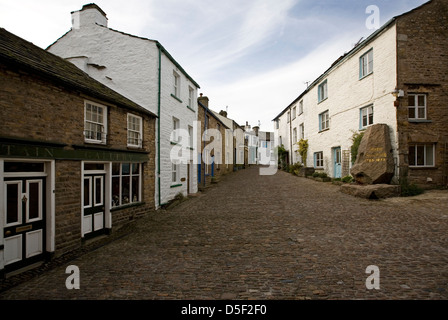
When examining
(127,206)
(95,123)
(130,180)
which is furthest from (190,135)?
(95,123)

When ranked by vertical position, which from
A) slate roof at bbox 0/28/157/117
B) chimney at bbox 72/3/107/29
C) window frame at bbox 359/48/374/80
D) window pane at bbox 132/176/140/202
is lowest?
window pane at bbox 132/176/140/202

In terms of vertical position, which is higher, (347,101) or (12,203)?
(347,101)

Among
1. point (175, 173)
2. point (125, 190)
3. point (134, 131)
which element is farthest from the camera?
point (175, 173)

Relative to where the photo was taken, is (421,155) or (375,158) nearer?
(375,158)

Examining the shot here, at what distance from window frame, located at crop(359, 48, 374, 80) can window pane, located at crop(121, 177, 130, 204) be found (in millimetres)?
14555

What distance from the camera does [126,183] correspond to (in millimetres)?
8977

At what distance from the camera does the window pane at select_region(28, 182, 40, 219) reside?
219 inches

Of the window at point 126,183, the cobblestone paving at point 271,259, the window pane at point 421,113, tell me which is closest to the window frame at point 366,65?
the window pane at point 421,113

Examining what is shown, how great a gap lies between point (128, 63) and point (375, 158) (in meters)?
13.1

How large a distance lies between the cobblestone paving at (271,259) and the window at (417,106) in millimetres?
Answer: 5649

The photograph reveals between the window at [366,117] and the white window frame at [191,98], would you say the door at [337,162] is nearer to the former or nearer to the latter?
the window at [366,117]

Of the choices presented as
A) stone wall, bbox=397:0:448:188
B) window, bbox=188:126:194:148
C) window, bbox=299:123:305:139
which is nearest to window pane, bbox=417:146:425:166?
stone wall, bbox=397:0:448:188

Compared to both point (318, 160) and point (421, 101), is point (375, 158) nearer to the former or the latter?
point (421, 101)

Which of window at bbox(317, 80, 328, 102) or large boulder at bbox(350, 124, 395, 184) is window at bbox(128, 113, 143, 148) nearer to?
large boulder at bbox(350, 124, 395, 184)
